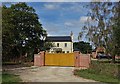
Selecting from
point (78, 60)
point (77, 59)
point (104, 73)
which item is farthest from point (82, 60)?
point (104, 73)

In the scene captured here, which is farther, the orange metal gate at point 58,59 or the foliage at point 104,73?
the orange metal gate at point 58,59

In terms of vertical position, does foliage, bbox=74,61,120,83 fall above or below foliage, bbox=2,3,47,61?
below

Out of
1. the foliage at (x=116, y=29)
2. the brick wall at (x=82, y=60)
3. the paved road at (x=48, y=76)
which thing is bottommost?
the paved road at (x=48, y=76)

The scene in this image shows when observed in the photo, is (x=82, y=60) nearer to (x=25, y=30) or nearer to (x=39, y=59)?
(x=39, y=59)

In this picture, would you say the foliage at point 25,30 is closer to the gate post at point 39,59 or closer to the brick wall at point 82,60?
the gate post at point 39,59

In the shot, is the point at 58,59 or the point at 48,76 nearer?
the point at 48,76

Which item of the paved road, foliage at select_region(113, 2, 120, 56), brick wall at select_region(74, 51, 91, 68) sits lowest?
the paved road

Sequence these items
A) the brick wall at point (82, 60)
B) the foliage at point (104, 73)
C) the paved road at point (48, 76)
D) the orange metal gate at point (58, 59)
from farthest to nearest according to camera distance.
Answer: the orange metal gate at point (58, 59) < the brick wall at point (82, 60) < the foliage at point (104, 73) < the paved road at point (48, 76)

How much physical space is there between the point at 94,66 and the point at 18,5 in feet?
83.5

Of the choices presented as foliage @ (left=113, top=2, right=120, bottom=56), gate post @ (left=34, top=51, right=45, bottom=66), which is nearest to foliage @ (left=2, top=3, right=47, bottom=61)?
gate post @ (left=34, top=51, right=45, bottom=66)

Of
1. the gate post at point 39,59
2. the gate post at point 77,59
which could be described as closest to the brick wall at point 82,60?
the gate post at point 77,59

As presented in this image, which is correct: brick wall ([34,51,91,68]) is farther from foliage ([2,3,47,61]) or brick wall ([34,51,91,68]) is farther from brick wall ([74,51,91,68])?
foliage ([2,3,47,61])

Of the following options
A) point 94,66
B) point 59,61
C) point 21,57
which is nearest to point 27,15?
point 21,57

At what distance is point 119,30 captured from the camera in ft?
92.5
